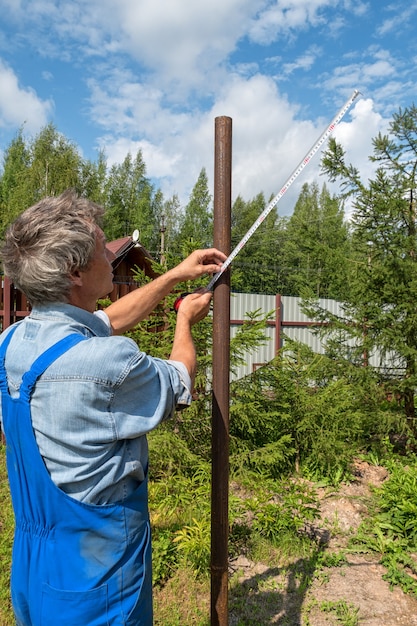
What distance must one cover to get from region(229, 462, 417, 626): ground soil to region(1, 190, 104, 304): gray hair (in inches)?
107

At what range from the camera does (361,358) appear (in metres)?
5.90

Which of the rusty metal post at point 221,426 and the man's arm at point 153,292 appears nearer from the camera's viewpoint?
the man's arm at point 153,292

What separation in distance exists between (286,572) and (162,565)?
937 millimetres

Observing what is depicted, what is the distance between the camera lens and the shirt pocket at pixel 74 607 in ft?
4.11

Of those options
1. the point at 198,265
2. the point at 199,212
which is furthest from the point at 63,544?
the point at 199,212

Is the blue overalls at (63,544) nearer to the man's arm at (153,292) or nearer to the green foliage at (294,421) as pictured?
the man's arm at (153,292)

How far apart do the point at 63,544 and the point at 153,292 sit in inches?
42.9

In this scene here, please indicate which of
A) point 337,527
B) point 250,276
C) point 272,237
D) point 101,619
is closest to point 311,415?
point 337,527

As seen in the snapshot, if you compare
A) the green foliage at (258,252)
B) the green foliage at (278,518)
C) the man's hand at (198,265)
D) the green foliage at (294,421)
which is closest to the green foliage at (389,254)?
the green foliage at (294,421)

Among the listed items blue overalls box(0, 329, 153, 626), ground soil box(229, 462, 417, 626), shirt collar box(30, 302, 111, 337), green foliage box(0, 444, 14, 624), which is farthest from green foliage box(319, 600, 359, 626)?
shirt collar box(30, 302, 111, 337)

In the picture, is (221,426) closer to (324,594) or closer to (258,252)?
(324,594)

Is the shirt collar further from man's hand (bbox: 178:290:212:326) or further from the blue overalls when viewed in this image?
man's hand (bbox: 178:290:212:326)

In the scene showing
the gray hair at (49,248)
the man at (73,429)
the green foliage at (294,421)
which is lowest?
the green foliage at (294,421)

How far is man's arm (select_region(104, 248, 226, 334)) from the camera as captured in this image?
1.98 metres
